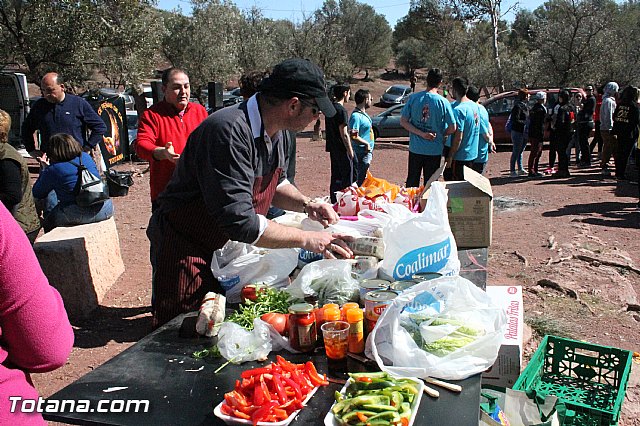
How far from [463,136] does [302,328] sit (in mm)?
5476

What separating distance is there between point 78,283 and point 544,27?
80.4 feet

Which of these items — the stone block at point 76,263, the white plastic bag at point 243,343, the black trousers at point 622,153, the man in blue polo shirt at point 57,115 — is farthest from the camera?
the black trousers at point 622,153

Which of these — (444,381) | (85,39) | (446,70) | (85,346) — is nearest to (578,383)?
(444,381)

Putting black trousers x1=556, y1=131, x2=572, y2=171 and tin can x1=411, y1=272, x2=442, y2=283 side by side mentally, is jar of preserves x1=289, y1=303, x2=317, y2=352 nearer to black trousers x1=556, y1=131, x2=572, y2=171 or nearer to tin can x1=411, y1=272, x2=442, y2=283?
tin can x1=411, y1=272, x2=442, y2=283

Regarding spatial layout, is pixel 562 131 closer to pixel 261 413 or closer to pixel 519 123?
pixel 519 123

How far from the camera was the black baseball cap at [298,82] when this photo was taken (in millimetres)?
2629

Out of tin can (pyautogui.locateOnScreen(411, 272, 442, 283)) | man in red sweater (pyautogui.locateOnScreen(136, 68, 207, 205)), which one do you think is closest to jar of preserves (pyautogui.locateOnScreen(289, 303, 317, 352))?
tin can (pyautogui.locateOnScreen(411, 272, 442, 283))

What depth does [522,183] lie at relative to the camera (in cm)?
1159

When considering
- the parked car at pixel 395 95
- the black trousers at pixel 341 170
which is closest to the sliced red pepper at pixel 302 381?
the black trousers at pixel 341 170

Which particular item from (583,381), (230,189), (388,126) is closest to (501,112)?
(388,126)

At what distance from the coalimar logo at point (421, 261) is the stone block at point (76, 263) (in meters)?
3.59

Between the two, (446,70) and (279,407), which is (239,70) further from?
(279,407)

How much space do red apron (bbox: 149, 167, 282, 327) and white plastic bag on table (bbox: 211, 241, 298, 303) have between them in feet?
0.25

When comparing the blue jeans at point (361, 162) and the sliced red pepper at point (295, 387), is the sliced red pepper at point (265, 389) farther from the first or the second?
the blue jeans at point (361, 162)
